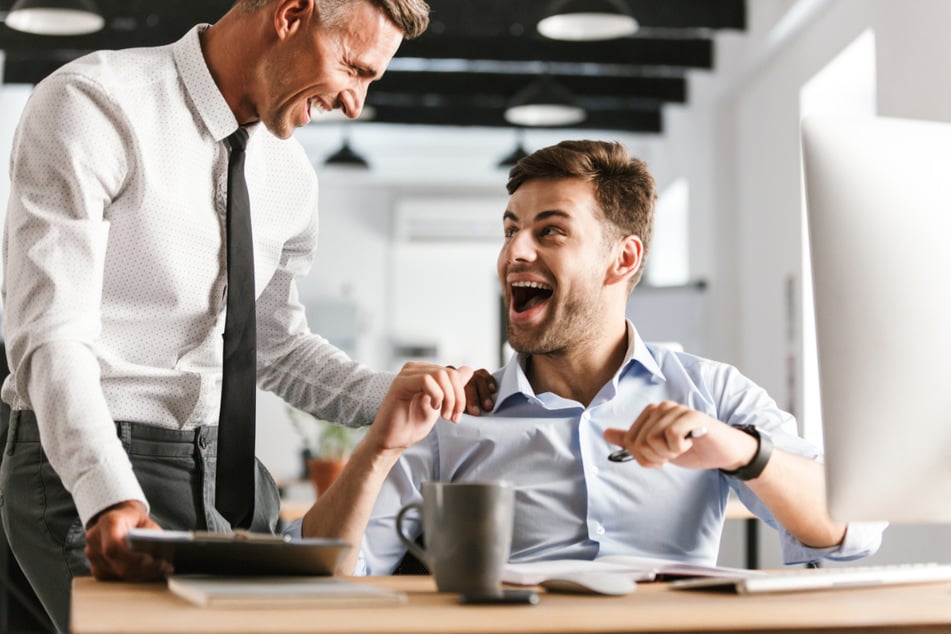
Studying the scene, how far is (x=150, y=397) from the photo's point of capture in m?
1.73

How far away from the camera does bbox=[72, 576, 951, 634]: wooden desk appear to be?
96 cm

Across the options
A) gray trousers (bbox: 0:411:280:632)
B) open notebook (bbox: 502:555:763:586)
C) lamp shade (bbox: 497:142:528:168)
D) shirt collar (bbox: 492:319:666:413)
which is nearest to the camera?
open notebook (bbox: 502:555:763:586)

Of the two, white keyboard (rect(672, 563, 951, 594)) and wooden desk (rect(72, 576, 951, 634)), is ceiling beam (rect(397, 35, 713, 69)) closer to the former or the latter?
white keyboard (rect(672, 563, 951, 594))

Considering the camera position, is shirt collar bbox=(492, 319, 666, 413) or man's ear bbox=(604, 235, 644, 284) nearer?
shirt collar bbox=(492, 319, 666, 413)

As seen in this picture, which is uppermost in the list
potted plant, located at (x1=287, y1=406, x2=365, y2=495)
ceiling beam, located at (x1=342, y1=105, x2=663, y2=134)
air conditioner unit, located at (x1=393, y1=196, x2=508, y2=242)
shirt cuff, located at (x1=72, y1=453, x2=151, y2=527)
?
ceiling beam, located at (x1=342, y1=105, x2=663, y2=134)

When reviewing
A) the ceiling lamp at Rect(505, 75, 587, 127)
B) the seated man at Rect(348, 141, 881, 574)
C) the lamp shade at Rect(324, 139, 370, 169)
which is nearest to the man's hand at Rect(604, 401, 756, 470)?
the seated man at Rect(348, 141, 881, 574)

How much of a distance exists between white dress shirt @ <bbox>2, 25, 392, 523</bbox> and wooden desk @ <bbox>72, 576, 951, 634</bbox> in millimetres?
315

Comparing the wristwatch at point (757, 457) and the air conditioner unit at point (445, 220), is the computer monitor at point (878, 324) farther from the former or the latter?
the air conditioner unit at point (445, 220)

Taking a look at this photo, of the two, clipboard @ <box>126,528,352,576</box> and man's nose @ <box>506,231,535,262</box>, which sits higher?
man's nose @ <box>506,231,535,262</box>

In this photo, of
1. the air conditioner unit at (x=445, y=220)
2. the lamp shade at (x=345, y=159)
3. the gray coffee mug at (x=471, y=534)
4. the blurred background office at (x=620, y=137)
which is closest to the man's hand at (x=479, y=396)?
the gray coffee mug at (x=471, y=534)

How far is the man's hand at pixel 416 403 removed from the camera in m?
1.54

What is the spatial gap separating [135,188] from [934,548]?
3.67m

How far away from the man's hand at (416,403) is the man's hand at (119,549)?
362 millimetres

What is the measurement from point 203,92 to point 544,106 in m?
5.40
